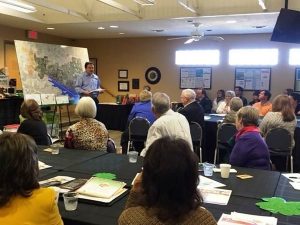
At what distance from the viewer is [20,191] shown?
147cm

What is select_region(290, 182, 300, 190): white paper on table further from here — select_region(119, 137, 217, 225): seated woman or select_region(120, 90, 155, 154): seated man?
select_region(120, 90, 155, 154): seated man

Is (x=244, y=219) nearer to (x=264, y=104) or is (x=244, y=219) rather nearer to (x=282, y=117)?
(x=282, y=117)

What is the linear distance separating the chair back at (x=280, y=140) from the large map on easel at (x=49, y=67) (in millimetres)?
4924

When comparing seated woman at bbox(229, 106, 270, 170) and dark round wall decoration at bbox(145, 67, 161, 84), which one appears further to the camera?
dark round wall decoration at bbox(145, 67, 161, 84)

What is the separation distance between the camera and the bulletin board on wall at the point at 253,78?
9102 millimetres

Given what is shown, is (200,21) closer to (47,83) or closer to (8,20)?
(47,83)

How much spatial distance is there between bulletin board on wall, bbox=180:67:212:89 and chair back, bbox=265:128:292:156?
5200 mm

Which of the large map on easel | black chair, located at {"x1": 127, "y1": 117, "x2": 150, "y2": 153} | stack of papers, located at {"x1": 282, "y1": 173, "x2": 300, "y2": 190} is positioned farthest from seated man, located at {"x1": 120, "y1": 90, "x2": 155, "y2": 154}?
stack of papers, located at {"x1": 282, "y1": 173, "x2": 300, "y2": 190}

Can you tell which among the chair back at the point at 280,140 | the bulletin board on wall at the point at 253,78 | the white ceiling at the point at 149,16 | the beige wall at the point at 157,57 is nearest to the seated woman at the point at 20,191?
the chair back at the point at 280,140

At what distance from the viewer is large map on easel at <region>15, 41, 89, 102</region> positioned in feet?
24.3

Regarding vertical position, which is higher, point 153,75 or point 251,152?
point 153,75

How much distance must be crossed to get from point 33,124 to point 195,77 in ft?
22.0

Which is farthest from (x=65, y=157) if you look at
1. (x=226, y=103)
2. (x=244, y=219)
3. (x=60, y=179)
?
(x=226, y=103)

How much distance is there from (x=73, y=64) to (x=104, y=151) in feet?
18.9
